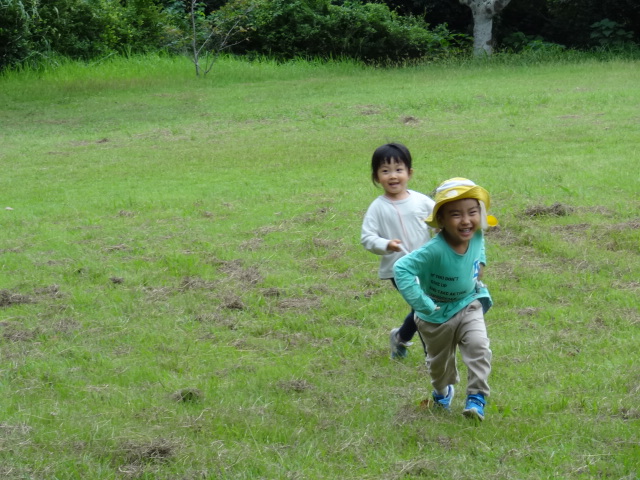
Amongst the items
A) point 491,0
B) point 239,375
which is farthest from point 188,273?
point 491,0

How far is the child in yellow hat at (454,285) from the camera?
158 inches

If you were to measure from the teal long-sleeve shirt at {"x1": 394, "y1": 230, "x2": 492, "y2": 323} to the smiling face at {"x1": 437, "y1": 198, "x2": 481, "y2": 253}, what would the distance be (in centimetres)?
9

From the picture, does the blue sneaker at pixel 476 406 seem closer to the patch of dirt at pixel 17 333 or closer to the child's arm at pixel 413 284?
the child's arm at pixel 413 284

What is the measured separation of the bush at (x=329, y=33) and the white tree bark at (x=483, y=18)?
951 mm

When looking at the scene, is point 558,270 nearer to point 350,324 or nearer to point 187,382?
point 350,324

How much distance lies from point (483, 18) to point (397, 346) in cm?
2300

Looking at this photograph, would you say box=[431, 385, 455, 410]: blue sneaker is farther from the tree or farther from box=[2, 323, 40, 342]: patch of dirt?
the tree

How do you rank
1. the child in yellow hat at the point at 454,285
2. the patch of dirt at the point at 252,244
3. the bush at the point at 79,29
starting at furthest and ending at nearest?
the bush at the point at 79,29, the patch of dirt at the point at 252,244, the child in yellow hat at the point at 454,285

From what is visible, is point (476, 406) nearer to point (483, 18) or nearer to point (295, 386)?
point (295, 386)

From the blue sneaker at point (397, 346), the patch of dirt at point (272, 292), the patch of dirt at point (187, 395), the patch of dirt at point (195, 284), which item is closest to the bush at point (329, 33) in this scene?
the patch of dirt at point (195, 284)

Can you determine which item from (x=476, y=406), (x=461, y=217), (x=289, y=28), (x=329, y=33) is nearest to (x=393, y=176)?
(x=461, y=217)

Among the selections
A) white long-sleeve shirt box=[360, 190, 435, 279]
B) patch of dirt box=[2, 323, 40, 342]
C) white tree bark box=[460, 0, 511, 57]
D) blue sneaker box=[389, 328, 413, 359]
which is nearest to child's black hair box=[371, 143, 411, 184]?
white long-sleeve shirt box=[360, 190, 435, 279]

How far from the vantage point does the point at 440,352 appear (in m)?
4.25

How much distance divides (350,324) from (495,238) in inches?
91.0
